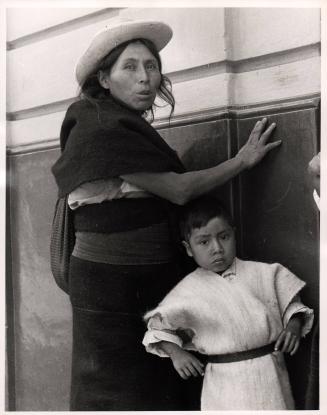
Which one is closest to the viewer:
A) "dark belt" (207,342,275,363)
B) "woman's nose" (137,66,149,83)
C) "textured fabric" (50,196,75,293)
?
"dark belt" (207,342,275,363)

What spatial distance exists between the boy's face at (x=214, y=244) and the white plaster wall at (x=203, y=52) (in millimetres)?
392

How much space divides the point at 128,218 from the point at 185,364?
0.45 meters

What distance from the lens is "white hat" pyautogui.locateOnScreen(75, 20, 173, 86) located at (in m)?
1.93

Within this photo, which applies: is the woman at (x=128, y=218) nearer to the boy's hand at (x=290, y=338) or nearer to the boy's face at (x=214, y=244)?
the boy's face at (x=214, y=244)

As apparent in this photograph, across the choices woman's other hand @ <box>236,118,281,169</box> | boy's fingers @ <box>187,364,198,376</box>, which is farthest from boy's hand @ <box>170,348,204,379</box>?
woman's other hand @ <box>236,118,281,169</box>

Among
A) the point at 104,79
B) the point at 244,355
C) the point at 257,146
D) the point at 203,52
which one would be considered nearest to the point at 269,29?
the point at 203,52

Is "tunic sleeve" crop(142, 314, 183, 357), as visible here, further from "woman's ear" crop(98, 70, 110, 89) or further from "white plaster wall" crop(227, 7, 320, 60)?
"white plaster wall" crop(227, 7, 320, 60)

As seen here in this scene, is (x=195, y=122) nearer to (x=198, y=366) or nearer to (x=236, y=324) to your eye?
(x=236, y=324)

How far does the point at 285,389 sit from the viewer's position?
6.21 feet

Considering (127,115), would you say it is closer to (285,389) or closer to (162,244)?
(162,244)

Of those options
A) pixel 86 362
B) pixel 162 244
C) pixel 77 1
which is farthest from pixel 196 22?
pixel 86 362

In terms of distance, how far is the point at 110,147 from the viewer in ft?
6.15
